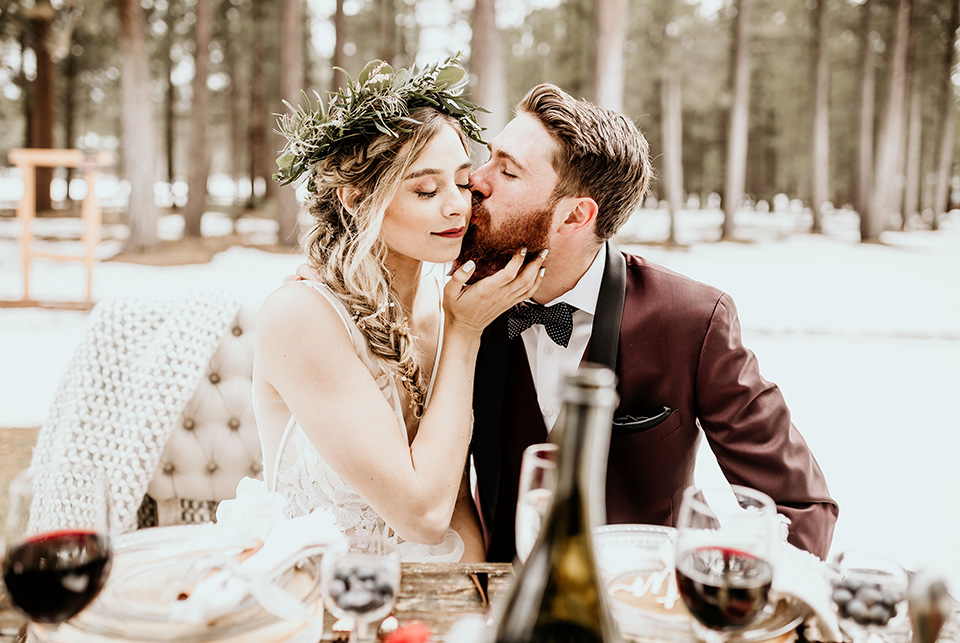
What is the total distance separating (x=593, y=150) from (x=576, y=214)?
0.21 meters

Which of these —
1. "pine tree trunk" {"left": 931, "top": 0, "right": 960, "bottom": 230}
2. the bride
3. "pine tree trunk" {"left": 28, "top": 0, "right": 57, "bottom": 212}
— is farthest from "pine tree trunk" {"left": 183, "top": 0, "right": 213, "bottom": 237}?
"pine tree trunk" {"left": 931, "top": 0, "right": 960, "bottom": 230}

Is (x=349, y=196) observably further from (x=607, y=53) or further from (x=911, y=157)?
(x=911, y=157)

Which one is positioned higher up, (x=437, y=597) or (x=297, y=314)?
(x=297, y=314)

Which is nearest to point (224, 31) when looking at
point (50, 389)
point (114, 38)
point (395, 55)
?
point (114, 38)

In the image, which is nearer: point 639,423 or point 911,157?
point 639,423

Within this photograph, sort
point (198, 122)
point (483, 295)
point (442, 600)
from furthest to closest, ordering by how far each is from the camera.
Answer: point (198, 122) < point (483, 295) < point (442, 600)

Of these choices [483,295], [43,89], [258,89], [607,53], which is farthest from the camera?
[258,89]

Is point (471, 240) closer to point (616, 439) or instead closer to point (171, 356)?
point (616, 439)

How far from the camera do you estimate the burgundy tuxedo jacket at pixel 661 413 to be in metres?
2.27

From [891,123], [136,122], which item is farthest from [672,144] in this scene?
[136,122]

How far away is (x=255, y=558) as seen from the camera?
1.29 metres

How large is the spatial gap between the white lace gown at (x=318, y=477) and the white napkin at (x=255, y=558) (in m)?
0.82

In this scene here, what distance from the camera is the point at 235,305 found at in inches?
118

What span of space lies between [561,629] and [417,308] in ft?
6.06
